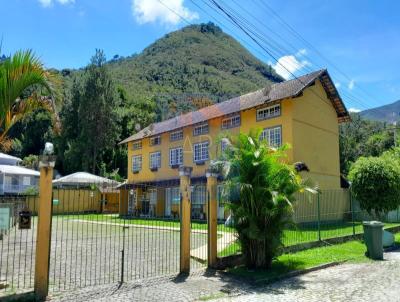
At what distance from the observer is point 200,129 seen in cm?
2956

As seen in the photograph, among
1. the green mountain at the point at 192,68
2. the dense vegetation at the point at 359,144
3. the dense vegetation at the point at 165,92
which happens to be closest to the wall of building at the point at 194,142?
the dense vegetation at the point at 165,92

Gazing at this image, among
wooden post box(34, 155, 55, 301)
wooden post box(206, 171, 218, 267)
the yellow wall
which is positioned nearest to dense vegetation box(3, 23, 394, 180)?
the yellow wall

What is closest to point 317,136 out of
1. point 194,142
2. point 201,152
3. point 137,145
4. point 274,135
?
point 274,135

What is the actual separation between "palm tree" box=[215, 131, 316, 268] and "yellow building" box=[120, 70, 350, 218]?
8.98m

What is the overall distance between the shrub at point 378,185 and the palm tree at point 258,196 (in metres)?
7.02

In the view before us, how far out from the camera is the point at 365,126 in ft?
201

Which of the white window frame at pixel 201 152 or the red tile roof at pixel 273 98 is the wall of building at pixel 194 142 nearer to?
the white window frame at pixel 201 152

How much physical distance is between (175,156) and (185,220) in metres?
22.4

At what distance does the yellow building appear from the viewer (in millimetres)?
23128

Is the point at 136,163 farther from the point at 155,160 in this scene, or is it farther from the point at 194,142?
the point at 194,142

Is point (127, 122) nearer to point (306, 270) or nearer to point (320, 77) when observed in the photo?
point (320, 77)

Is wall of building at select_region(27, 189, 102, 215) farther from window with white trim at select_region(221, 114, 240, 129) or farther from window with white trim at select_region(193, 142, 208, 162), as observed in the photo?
window with white trim at select_region(193, 142, 208, 162)

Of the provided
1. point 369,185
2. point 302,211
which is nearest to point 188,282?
point 369,185

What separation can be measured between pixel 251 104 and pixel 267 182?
636 inches
